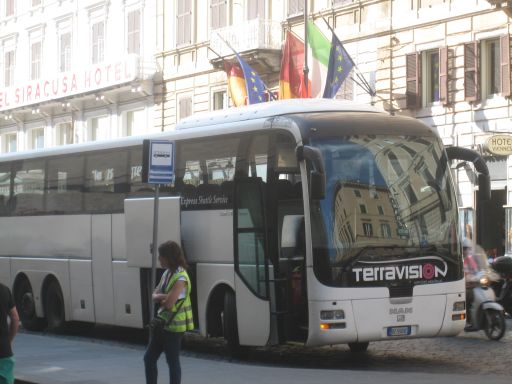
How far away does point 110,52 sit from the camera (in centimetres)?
4628

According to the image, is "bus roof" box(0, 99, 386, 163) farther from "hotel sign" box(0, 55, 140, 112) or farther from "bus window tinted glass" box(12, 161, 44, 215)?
"hotel sign" box(0, 55, 140, 112)

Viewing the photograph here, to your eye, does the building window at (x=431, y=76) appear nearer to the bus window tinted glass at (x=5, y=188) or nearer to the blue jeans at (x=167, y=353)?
the bus window tinted glass at (x=5, y=188)

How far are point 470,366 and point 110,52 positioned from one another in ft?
106

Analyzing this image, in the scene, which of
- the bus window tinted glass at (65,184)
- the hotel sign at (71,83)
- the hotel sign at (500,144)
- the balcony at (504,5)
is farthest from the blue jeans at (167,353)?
the hotel sign at (71,83)

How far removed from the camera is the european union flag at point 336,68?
31.8 m

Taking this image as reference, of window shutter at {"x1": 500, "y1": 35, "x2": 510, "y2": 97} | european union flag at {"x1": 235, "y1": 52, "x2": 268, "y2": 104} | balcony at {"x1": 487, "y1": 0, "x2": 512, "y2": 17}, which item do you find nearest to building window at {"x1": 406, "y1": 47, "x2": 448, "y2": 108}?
window shutter at {"x1": 500, "y1": 35, "x2": 510, "y2": 97}

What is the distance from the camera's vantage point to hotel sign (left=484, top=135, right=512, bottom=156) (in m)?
29.3

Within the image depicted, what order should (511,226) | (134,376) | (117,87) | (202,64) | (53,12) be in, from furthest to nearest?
(53,12), (117,87), (202,64), (511,226), (134,376)

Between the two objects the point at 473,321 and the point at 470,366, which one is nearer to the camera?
the point at 470,366

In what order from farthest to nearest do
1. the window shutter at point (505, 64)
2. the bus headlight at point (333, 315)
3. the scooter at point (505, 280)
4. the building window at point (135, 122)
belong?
1. the building window at point (135, 122)
2. the window shutter at point (505, 64)
3. the scooter at point (505, 280)
4. the bus headlight at point (333, 315)

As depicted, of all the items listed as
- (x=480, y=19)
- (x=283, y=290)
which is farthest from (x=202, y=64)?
(x=283, y=290)

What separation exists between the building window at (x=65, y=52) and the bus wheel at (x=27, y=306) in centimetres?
2707

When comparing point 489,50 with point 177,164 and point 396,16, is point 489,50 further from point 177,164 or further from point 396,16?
point 177,164

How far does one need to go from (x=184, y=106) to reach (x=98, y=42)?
632cm
